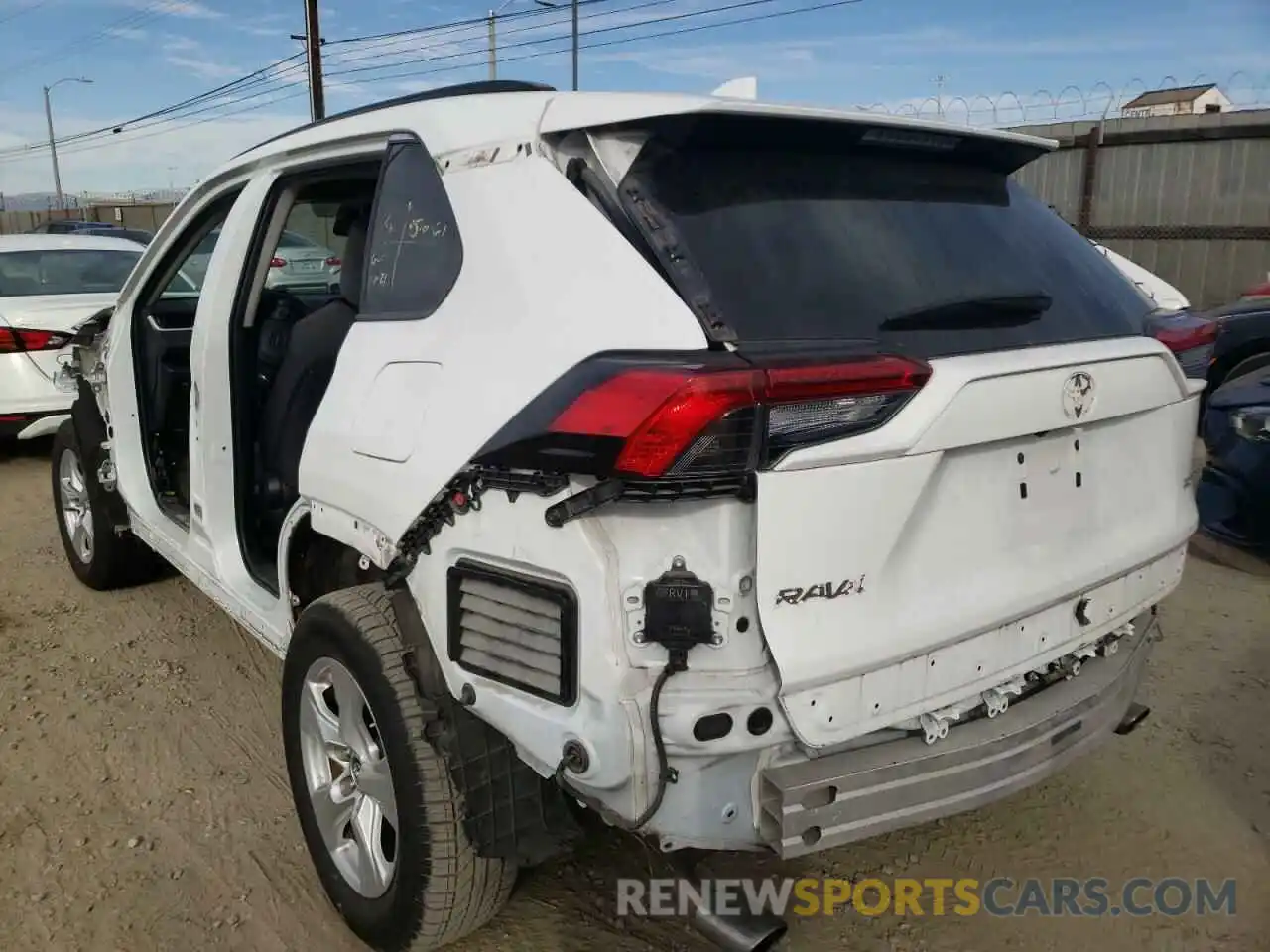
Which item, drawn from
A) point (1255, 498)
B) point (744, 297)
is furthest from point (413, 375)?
point (1255, 498)

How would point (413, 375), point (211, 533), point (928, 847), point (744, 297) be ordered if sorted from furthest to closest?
point (211, 533), point (928, 847), point (413, 375), point (744, 297)

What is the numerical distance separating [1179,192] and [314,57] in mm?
17551

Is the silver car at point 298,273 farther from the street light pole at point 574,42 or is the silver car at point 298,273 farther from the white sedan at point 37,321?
the street light pole at point 574,42

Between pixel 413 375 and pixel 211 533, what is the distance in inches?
62.7

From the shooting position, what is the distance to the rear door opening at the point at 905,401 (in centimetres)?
181

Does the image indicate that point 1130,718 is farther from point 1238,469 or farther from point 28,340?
point 28,340

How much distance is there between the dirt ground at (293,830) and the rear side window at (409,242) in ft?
5.09

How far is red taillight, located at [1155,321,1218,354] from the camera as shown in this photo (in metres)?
2.55

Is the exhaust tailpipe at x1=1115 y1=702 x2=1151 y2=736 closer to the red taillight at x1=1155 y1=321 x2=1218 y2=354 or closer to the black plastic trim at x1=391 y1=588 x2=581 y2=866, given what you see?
the red taillight at x1=1155 y1=321 x2=1218 y2=354

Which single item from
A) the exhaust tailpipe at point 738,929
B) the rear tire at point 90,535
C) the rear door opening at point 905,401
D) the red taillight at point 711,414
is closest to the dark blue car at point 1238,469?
the rear door opening at point 905,401

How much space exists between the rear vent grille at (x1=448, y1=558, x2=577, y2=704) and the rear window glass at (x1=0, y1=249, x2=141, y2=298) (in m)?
7.08

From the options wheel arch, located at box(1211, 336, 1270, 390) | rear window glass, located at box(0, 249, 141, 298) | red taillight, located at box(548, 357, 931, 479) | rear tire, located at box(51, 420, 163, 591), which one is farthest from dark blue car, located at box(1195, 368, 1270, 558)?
rear window glass, located at box(0, 249, 141, 298)

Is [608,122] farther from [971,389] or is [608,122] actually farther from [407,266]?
[971,389]

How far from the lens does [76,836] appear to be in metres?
3.03
